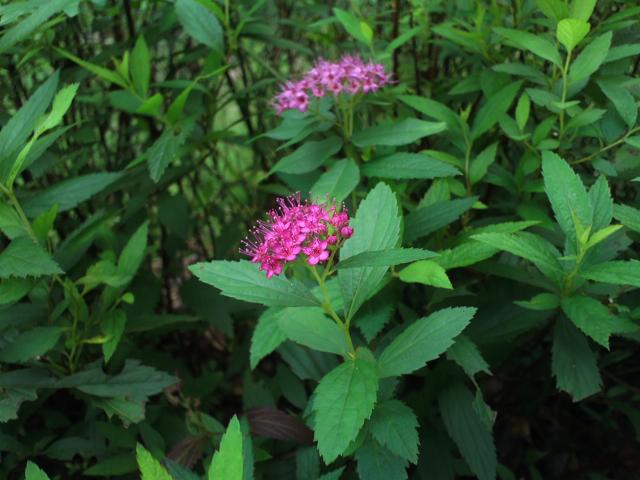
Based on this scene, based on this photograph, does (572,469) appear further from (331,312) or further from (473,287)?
(331,312)

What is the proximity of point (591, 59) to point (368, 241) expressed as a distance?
677 mm

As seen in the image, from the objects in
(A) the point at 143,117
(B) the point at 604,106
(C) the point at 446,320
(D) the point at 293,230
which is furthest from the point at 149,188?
(B) the point at 604,106

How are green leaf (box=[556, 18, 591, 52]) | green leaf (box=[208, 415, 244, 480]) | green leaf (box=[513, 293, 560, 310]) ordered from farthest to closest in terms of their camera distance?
green leaf (box=[556, 18, 591, 52]) → green leaf (box=[513, 293, 560, 310]) → green leaf (box=[208, 415, 244, 480])

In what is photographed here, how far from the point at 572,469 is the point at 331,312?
1.27m

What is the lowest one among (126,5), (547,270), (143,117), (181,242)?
(181,242)

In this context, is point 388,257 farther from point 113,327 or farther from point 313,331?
point 113,327

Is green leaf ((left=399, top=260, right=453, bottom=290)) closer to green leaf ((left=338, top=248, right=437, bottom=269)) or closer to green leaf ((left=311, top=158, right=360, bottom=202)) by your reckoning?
green leaf ((left=338, top=248, right=437, bottom=269))

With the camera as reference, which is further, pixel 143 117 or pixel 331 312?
pixel 143 117

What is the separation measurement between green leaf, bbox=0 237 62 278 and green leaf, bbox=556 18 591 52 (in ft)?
3.75

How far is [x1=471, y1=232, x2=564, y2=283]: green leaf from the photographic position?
3.65 ft

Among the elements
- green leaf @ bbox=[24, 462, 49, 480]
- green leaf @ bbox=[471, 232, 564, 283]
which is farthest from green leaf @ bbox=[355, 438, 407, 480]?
green leaf @ bbox=[24, 462, 49, 480]

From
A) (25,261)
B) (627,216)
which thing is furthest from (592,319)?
(25,261)

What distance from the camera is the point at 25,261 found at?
4.13ft

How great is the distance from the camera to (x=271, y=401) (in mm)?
1743
